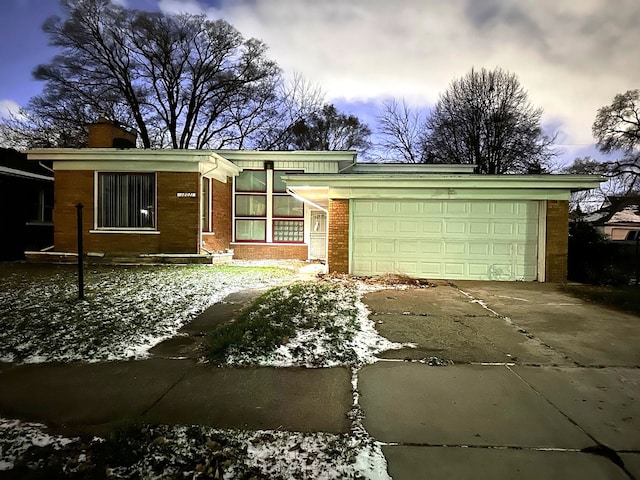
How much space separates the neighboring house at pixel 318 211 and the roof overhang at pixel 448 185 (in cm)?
3

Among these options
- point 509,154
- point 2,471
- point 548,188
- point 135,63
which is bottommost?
point 2,471

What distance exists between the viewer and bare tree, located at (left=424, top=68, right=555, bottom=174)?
29.3 meters

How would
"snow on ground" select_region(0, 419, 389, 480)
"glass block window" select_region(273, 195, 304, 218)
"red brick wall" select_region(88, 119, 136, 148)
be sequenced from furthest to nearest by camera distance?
Result: 1. "glass block window" select_region(273, 195, 304, 218)
2. "red brick wall" select_region(88, 119, 136, 148)
3. "snow on ground" select_region(0, 419, 389, 480)

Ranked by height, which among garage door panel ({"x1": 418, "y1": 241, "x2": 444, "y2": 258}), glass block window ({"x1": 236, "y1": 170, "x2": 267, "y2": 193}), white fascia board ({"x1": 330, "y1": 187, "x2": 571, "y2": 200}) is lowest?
garage door panel ({"x1": 418, "y1": 241, "x2": 444, "y2": 258})

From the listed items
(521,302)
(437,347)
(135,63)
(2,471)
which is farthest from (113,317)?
(135,63)

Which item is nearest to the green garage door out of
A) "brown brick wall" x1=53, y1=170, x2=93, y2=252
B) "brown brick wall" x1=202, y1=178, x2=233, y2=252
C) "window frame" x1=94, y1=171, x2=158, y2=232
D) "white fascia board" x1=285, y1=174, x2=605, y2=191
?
"white fascia board" x1=285, y1=174, x2=605, y2=191

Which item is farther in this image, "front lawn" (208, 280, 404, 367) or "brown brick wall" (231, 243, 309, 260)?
"brown brick wall" (231, 243, 309, 260)

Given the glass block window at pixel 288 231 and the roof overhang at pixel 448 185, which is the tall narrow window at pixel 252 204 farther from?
the roof overhang at pixel 448 185

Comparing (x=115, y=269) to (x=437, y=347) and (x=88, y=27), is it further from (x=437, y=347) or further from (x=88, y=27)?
(x=88, y=27)

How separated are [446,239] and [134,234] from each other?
10057mm

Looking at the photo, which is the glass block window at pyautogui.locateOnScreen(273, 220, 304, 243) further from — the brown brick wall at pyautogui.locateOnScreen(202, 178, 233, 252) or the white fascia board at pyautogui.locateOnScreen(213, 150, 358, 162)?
the white fascia board at pyautogui.locateOnScreen(213, 150, 358, 162)

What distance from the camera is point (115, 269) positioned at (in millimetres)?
11852

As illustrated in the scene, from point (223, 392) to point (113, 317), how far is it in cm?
350

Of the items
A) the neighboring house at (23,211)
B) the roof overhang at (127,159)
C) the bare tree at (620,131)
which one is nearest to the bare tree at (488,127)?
the bare tree at (620,131)
